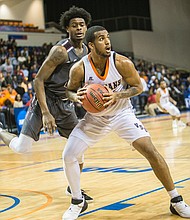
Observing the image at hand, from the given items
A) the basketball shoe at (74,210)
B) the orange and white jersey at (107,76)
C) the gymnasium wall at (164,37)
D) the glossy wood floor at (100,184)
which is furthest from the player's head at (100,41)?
the gymnasium wall at (164,37)

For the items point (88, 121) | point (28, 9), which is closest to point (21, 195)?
point (88, 121)

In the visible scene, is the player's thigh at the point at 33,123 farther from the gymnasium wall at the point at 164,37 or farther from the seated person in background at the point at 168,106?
the gymnasium wall at the point at 164,37

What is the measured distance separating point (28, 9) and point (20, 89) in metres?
13.2

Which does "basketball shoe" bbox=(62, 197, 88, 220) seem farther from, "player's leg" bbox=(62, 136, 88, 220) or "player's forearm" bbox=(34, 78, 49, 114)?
"player's forearm" bbox=(34, 78, 49, 114)

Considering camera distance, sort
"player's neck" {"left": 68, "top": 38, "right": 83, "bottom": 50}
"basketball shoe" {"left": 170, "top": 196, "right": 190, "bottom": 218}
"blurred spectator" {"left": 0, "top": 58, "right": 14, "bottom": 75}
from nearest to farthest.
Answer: "basketball shoe" {"left": 170, "top": 196, "right": 190, "bottom": 218} → "player's neck" {"left": 68, "top": 38, "right": 83, "bottom": 50} → "blurred spectator" {"left": 0, "top": 58, "right": 14, "bottom": 75}

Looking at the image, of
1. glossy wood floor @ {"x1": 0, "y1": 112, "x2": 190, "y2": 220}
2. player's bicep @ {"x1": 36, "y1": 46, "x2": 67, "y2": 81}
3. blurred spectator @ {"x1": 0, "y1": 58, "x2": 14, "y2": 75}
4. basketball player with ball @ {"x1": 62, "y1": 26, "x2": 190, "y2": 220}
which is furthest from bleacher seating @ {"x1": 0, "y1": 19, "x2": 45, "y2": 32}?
basketball player with ball @ {"x1": 62, "y1": 26, "x2": 190, "y2": 220}

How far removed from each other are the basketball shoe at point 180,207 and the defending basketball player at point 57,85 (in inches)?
48.9

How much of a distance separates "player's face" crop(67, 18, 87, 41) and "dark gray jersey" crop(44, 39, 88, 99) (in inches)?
4.9

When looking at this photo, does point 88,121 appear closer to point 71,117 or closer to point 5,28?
point 71,117

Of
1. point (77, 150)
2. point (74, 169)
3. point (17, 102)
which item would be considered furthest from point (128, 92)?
point (17, 102)

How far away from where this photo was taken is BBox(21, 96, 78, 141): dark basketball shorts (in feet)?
19.9

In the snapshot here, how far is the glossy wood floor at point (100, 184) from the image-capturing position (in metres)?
5.27

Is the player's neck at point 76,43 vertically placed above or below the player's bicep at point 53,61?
above

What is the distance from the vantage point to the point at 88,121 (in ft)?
16.8
